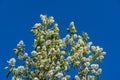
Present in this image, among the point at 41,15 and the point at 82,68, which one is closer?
the point at 82,68

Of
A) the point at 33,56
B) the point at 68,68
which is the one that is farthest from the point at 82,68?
the point at 33,56

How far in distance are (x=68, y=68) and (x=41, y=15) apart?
336 centimetres

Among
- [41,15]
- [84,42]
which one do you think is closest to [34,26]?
[41,15]

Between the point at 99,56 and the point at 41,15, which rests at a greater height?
the point at 41,15

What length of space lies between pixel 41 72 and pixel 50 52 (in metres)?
1.06

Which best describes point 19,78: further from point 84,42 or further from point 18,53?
point 84,42

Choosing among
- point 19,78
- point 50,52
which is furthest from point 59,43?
point 19,78

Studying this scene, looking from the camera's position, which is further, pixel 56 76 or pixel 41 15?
pixel 41 15

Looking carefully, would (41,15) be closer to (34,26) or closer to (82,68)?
(34,26)

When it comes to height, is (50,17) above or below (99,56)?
above

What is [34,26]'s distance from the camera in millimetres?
24953

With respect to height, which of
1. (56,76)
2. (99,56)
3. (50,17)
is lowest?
(56,76)

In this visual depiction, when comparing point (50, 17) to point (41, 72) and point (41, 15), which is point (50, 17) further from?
point (41, 72)

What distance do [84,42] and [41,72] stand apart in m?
2.93
